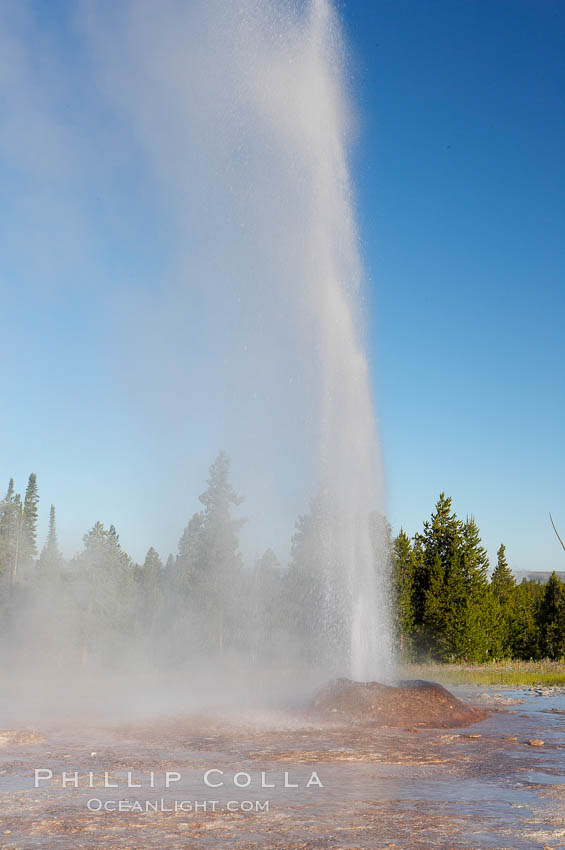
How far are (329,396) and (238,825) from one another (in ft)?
60.5

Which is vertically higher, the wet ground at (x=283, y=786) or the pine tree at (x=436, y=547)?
the pine tree at (x=436, y=547)

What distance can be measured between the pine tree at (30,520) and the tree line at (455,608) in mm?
74148

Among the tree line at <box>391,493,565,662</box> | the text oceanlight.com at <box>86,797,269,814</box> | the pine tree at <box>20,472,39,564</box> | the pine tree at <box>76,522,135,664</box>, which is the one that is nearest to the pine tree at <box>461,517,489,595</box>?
the tree line at <box>391,493,565,662</box>

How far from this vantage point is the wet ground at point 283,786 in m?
8.13

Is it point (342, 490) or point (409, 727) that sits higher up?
point (342, 490)

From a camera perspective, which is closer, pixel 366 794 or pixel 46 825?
pixel 46 825

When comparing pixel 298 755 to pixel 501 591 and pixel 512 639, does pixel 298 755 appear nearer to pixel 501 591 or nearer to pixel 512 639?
pixel 512 639

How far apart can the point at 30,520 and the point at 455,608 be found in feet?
292

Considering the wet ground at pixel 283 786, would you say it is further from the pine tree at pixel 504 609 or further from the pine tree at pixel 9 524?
the pine tree at pixel 9 524

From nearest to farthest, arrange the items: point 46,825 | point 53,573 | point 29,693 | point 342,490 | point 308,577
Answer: point 46,825 → point 342,490 → point 29,693 → point 308,577 → point 53,573

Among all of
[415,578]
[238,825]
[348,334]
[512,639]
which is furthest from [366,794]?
[512,639]

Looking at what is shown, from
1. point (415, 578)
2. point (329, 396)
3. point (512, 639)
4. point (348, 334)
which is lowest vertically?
point (512, 639)

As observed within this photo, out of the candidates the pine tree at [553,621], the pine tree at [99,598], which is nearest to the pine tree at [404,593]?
the pine tree at [553,621]

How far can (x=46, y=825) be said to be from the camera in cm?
841
